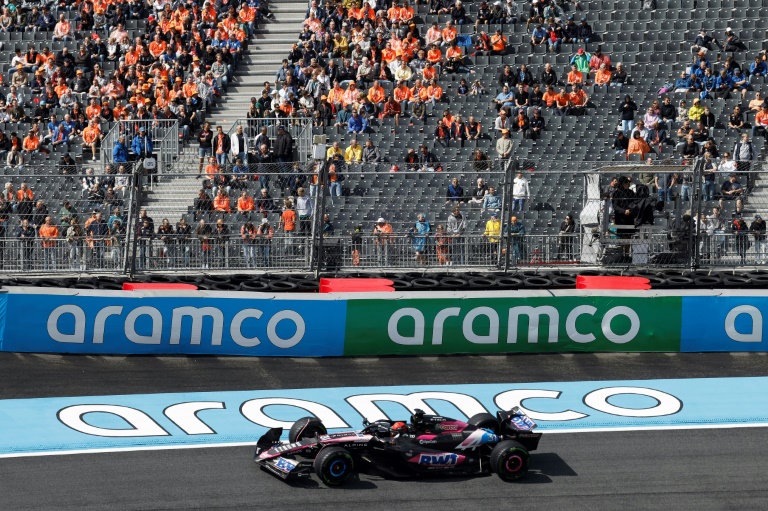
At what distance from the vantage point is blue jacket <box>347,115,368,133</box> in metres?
26.5

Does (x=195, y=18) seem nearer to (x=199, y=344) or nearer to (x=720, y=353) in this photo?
(x=199, y=344)

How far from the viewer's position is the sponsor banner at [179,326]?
16.3 metres

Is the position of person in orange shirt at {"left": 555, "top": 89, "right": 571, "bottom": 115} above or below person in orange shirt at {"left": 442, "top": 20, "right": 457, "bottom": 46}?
below

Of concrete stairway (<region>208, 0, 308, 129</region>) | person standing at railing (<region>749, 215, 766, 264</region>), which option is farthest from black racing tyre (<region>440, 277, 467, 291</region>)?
concrete stairway (<region>208, 0, 308, 129</region>)

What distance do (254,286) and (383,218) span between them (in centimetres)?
217

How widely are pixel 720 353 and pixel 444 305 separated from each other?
13.1 ft

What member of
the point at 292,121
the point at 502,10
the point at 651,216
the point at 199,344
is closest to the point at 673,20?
the point at 502,10

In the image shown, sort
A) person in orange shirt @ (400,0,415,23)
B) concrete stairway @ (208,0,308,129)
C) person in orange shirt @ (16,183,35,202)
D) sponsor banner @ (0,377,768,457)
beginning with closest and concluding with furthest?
sponsor banner @ (0,377,768,457) → person in orange shirt @ (16,183,35,202) → concrete stairway @ (208,0,308,129) → person in orange shirt @ (400,0,415,23)

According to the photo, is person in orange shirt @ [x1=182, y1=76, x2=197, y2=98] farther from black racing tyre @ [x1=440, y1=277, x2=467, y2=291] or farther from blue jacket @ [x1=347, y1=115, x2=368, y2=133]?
black racing tyre @ [x1=440, y1=277, x2=467, y2=291]

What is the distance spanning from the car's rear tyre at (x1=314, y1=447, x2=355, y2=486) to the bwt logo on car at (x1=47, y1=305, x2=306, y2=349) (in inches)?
193

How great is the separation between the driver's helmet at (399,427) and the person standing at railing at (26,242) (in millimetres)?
7991

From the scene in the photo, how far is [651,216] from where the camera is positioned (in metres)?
18.2

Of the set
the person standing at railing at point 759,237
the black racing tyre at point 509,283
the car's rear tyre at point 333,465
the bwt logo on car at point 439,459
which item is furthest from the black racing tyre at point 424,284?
the car's rear tyre at point 333,465

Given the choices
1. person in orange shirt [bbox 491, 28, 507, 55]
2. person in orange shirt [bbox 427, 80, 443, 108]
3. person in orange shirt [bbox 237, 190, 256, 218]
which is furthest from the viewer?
person in orange shirt [bbox 491, 28, 507, 55]
